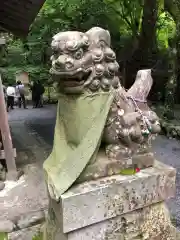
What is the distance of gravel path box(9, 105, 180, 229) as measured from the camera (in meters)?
4.79

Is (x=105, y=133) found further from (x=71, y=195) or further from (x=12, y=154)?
(x=12, y=154)

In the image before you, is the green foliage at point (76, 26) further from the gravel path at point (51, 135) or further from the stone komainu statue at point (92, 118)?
the stone komainu statue at point (92, 118)

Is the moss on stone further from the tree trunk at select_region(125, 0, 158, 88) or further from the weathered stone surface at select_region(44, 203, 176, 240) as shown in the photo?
the tree trunk at select_region(125, 0, 158, 88)

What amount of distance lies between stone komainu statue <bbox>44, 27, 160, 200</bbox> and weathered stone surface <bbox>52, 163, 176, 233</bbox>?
0.07m

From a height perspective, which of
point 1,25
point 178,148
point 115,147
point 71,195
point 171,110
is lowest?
point 178,148

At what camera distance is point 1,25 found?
6.73m

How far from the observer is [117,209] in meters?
2.10

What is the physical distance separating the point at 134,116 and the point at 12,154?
3.22 metres

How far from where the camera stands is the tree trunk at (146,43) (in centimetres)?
905

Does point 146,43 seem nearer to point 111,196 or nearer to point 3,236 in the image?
point 3,236

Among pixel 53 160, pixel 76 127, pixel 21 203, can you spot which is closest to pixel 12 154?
pixel 21 203

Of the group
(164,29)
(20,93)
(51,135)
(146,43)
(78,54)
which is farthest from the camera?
(20,93)

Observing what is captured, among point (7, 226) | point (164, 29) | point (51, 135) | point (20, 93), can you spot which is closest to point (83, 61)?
point (7, 226)

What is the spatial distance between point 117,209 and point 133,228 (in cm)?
25
